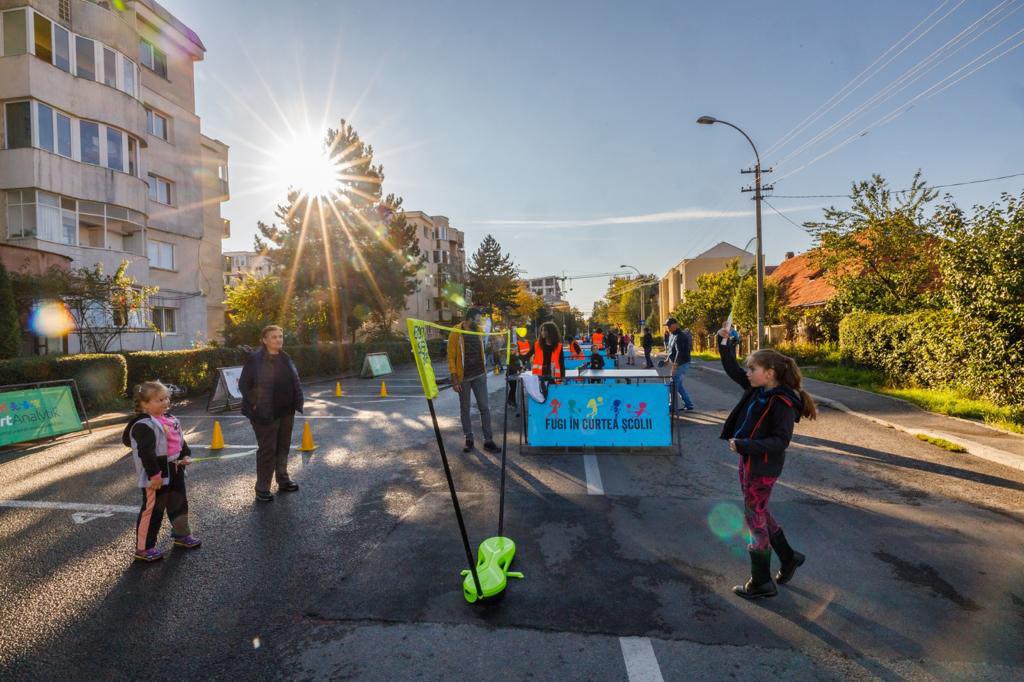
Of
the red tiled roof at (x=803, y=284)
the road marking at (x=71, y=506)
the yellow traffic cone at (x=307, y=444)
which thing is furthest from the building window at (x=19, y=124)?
the red tiled roof at (x=803, y=284)

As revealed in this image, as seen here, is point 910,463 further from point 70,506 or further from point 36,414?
point 36,414

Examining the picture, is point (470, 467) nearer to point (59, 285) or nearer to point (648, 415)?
point (648, 415)

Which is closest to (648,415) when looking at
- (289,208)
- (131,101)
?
(131,101)

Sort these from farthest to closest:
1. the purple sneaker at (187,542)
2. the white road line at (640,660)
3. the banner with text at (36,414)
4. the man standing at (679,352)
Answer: the man standing at (679,352)
the banner with text at (36,414)
the purple sneaker at (187,542)
the white road line at (640,660)

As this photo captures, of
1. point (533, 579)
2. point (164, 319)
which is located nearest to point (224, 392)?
point (533, 579)

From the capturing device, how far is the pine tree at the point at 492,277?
75312mm

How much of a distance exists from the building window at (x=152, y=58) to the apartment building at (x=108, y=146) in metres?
0.06

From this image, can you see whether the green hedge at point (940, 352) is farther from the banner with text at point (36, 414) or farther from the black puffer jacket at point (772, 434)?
the banner with text at point (36, 414)

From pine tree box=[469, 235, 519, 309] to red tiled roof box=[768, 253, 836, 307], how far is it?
127 ft

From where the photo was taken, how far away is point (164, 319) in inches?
1043

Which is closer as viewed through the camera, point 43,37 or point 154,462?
point 154,462

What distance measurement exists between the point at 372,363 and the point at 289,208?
18707 mm

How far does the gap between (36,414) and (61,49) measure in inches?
730

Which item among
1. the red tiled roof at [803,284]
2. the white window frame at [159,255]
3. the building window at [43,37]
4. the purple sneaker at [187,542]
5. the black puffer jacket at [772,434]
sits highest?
the building window at [43,37]
